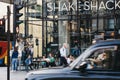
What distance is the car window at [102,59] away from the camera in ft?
24.1

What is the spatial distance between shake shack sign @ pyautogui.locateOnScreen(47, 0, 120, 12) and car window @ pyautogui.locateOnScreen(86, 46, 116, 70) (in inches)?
955

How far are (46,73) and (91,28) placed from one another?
960 inches

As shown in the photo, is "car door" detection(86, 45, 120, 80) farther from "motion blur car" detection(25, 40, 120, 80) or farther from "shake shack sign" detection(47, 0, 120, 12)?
"shake shack sign" detection(47, 0, 120, 12)

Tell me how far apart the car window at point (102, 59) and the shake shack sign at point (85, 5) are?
79.6 feet

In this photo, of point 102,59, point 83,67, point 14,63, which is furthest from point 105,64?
point 14,63

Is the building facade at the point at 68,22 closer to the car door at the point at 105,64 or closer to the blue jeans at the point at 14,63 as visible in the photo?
the blue jeans at the point at 14,63

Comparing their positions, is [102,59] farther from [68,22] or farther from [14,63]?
[68,22]

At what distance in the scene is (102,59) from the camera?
745 centimetres

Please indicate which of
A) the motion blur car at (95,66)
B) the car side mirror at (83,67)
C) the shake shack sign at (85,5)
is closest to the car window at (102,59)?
the motion blur car at (95,66)

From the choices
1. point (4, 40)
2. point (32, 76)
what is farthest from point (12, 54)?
point (32, 76)

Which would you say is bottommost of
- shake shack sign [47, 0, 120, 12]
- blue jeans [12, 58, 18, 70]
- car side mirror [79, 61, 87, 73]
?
blue jeans [12, 58, 18, 70]

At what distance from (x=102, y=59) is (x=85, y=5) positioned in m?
25.3

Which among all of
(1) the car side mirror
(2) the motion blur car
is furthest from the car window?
(1) the car side mirror

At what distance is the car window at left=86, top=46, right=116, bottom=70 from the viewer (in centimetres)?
734
